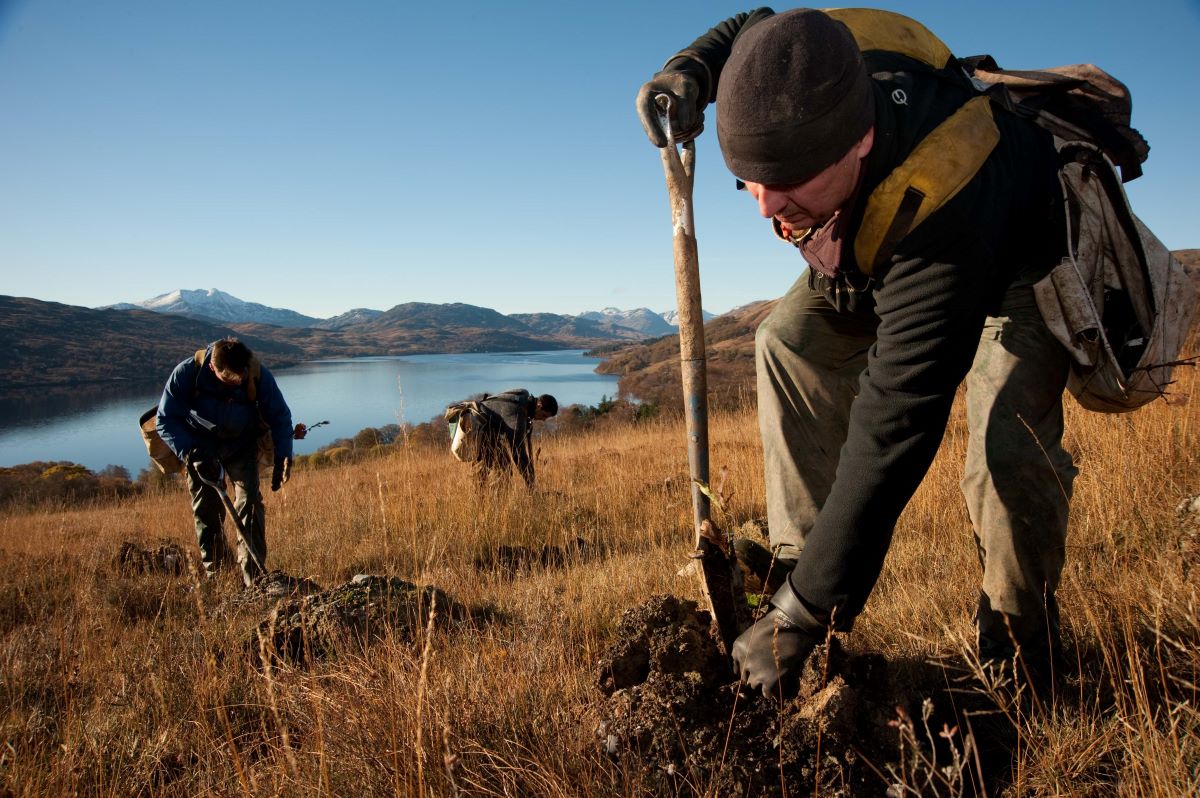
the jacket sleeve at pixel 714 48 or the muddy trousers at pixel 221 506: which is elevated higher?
the jacket sleeve at pixel 714 48

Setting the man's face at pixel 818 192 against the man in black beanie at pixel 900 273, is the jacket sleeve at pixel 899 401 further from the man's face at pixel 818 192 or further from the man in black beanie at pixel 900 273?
the man's face at pixel 818 192

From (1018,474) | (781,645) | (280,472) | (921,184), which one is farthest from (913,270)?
(280,472)

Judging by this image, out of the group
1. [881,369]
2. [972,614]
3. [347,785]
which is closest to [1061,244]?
[881,369]

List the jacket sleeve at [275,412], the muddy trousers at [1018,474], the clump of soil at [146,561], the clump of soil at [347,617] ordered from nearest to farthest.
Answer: the muddy trousers at [1018,474] < the clump of soil at [347,617] < the clump of soil at [146,561] < the jacket sleeve at [275,412]

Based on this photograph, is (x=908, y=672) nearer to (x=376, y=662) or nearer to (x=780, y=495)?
(x=780, y=495)

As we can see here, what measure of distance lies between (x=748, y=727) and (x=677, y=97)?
1.82 metres

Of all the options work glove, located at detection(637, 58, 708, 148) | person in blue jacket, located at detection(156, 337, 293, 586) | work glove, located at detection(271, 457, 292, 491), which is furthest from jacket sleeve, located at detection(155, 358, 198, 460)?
work glove, located at detection(637, 58, 708, 148)

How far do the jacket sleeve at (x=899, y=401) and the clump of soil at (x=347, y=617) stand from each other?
1.66m

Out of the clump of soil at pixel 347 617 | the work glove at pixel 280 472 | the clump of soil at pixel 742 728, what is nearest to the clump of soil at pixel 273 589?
the clump of soil at pixel 347 617

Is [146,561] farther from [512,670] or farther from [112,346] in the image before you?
[112,346]

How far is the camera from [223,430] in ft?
17.5

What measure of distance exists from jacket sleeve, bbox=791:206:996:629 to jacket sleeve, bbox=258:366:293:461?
513 cm

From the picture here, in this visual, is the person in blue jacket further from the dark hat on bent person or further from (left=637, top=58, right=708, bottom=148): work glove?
the dark hat on bent person

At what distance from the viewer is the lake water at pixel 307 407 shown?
43094mm
